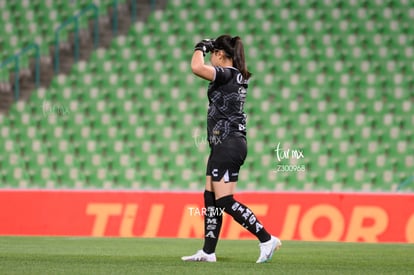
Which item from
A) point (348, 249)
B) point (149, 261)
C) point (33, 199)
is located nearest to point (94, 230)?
point (33, 199)

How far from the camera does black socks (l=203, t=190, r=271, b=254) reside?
7109 millimetres

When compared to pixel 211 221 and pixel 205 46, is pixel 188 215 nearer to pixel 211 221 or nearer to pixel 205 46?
pixel 211 221

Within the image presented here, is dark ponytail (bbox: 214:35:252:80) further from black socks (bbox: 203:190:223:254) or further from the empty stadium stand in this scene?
the empty stadium stand

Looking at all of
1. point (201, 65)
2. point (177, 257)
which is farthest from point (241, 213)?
point (201, 65)

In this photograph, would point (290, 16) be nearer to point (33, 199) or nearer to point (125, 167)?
point (125, 167)

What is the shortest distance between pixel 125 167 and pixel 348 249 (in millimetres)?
5454

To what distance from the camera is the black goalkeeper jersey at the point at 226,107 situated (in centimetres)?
718

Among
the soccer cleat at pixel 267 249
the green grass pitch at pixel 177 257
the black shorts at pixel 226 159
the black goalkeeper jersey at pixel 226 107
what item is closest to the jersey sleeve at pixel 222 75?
the black goalkeeper jersey at pixel 226 107

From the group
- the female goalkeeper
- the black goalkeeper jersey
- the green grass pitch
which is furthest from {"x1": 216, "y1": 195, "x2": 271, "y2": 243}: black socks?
the black goalkeeper jersey

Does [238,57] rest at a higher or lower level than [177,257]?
higher

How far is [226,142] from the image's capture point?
717 centimetres

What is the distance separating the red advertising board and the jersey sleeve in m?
4.57

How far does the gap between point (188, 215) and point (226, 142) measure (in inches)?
182

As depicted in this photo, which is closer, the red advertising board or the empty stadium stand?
the red advertising board
